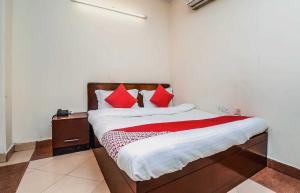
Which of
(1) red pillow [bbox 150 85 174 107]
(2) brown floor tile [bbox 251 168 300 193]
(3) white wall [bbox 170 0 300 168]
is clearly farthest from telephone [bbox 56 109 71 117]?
(2) brown floor tile [bbox 251 168 300 193]

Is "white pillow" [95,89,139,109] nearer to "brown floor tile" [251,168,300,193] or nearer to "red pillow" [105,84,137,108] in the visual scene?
"red pillow" [105,84,137,108]

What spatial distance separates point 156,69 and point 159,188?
9.45ft

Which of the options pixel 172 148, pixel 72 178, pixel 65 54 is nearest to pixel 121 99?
pixel 65 54

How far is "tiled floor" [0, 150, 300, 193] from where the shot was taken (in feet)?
5.16

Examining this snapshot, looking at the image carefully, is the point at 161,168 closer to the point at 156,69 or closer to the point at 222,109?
the point at 222,109

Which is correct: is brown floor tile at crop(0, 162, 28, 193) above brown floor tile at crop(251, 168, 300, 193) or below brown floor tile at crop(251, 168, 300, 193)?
below

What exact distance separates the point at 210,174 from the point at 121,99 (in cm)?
185

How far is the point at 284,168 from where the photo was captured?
73.2 inches

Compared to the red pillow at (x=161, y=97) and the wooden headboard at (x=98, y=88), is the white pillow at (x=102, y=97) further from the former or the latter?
the red pillow at (x=161, y=97)

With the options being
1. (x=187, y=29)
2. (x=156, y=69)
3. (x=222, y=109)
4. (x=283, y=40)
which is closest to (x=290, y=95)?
(x=283, y=40)

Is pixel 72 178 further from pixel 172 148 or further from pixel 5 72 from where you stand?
pixel 5 72

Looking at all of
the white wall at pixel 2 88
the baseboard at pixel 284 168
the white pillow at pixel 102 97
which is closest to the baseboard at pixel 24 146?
the white wall at pixel 2 88

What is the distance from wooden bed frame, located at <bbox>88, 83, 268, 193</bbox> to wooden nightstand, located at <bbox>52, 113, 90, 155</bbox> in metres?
1.05

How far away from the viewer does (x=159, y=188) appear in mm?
1071
